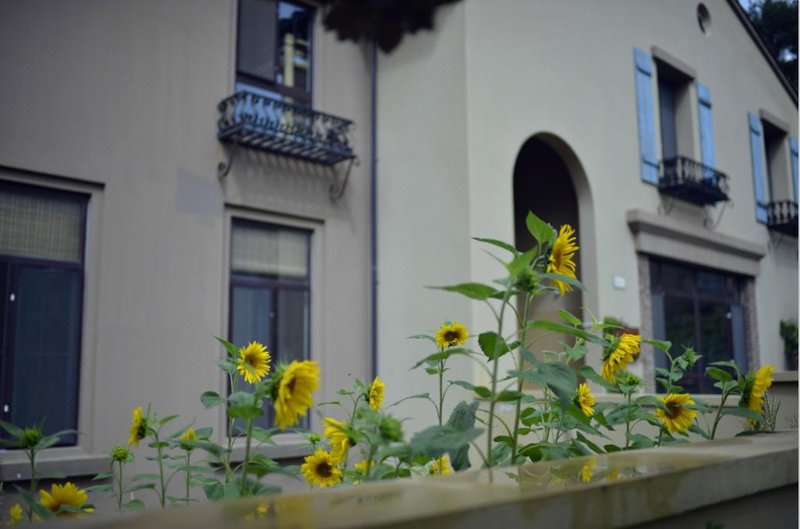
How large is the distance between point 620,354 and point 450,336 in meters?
0.47

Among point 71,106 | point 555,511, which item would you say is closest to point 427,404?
point 71,106

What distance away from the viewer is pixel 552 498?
3.36 feet

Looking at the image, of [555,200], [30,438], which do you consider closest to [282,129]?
[555,200]

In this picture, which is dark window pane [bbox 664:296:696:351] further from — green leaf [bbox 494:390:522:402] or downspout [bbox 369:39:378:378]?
green leaf [bbox 494:390:522:402]

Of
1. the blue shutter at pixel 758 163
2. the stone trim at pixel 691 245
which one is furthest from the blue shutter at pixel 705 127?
the blue shutter at pixel 758 163

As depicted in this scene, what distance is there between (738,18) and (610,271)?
2.78 m

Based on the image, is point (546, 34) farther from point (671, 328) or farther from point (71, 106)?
point (71, 106)

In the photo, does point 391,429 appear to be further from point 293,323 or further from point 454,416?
point 293,323

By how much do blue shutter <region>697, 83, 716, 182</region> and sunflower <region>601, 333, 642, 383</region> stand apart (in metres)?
9.02

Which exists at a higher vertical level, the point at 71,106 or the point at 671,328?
the point at 71,106

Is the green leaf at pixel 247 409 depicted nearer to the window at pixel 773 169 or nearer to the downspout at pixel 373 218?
the downspout at pixel 373 218

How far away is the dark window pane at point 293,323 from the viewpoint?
22.2 ft

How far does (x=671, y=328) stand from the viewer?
934 cm

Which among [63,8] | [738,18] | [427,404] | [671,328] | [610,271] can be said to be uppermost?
[738,18]
